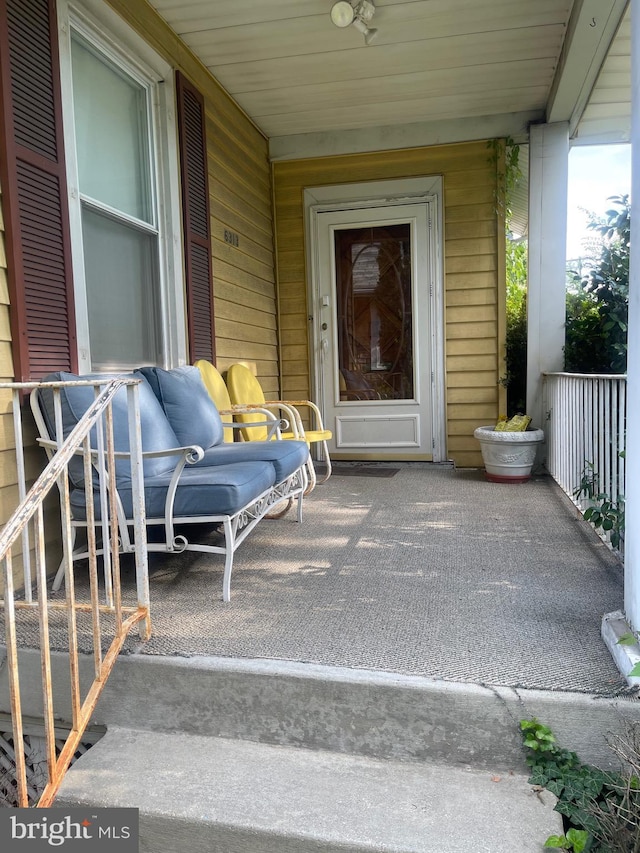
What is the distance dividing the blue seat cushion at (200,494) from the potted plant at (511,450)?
239 cm

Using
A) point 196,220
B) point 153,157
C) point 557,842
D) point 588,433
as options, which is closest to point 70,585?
point 557,842

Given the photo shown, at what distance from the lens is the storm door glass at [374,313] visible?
497 centimetres

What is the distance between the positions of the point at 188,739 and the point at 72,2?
9.20 ft

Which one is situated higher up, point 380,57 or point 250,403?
point 380,57

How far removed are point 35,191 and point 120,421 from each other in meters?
0.91

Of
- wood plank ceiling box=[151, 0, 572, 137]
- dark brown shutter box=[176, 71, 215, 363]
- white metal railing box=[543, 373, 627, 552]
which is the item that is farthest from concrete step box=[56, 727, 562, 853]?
wood plank ceiling box=[151, 0, 572, 137]

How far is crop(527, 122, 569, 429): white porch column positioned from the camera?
440 cm

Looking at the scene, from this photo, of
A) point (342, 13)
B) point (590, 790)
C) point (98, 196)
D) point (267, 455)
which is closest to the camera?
point (590, 790)

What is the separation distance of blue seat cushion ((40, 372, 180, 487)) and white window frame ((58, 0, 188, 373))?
0.34 meters

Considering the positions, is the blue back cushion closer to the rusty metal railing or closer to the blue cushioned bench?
the blue cushioned bench

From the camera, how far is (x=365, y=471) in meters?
4.77

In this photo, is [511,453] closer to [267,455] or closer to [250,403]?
[250,403]

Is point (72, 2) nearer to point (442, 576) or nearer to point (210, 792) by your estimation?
point (442, 576)

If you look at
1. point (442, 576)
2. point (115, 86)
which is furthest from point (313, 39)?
point (442, 576)
